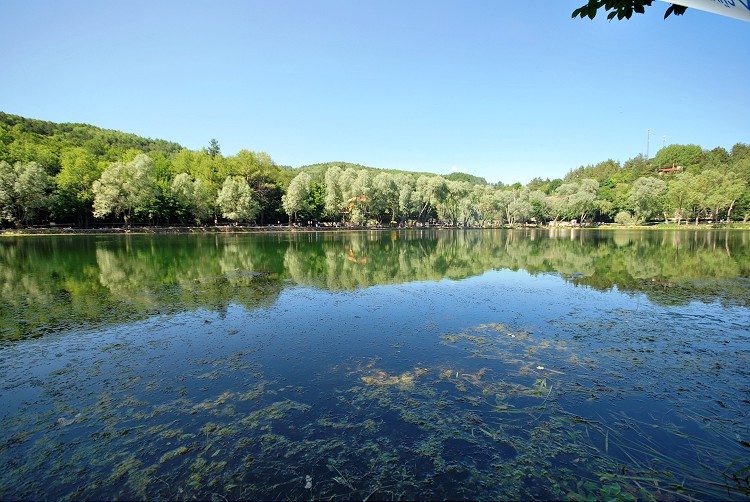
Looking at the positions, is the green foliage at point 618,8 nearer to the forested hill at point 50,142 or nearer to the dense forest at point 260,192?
the dense forest at point 260,192

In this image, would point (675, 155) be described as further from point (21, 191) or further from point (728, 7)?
point (21, 191)

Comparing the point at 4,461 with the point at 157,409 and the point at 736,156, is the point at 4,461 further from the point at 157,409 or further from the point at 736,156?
the point at 736,156

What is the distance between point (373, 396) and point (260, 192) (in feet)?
264

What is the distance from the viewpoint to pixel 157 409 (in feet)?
19.6

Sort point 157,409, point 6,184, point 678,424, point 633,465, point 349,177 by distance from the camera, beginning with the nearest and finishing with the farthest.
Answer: point 633,465, point 678,424, point 157,409, point 6,184, point 349,177

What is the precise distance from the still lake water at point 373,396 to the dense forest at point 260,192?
5992 centimetres

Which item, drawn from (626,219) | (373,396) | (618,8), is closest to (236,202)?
(373,396)

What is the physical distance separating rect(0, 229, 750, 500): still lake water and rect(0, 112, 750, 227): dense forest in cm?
5992

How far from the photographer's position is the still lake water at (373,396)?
4418 mm

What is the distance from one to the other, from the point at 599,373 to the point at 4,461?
9924 mm

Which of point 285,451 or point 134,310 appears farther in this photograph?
point 134,310

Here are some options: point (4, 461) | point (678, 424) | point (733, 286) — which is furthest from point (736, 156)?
point (4, 461)

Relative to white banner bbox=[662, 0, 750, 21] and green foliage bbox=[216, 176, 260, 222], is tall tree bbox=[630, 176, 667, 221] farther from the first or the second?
white banner bbox=[662, 0, 750, 21]

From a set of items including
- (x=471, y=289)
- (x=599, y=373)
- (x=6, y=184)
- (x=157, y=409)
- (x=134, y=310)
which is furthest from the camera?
(x=6, y=184)
